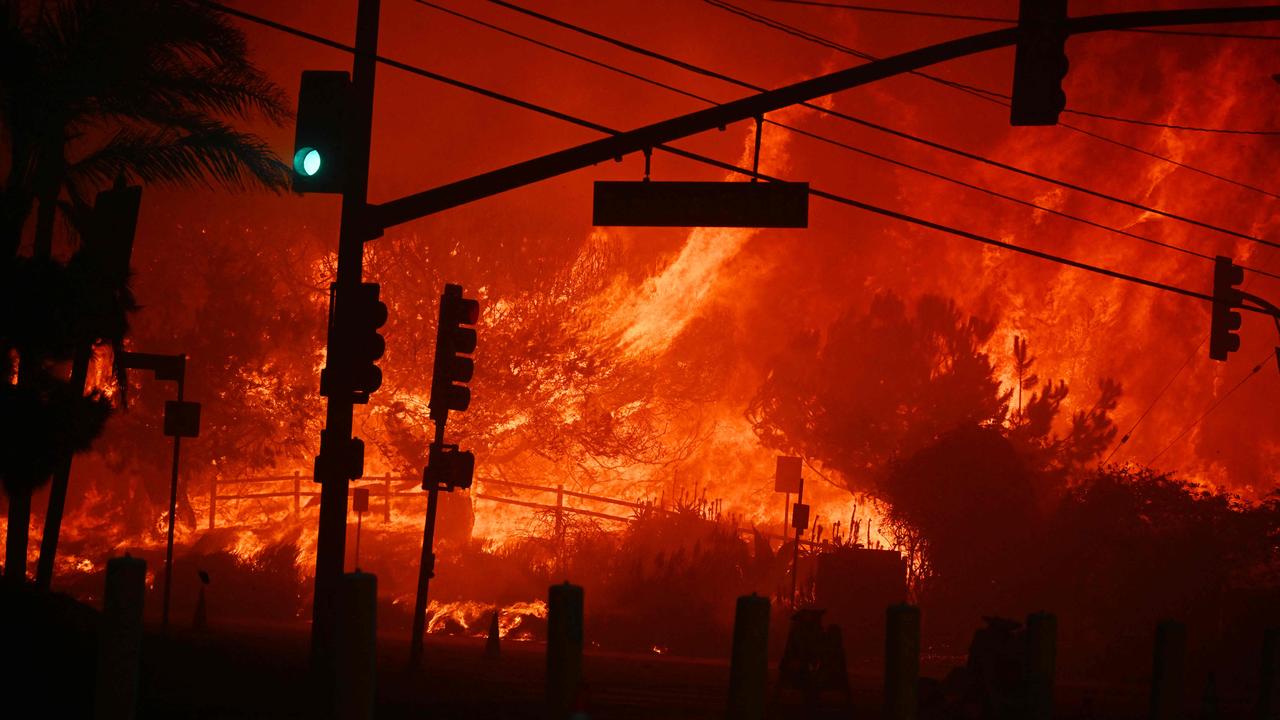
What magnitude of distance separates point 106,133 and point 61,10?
4209 mm

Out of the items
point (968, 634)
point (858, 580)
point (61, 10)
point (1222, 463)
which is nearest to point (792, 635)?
point (61, 10)

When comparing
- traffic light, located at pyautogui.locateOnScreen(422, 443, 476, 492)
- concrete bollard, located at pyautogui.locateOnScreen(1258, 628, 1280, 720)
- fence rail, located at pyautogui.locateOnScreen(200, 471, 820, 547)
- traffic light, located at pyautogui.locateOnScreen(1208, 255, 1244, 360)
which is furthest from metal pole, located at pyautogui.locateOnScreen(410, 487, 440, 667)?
fence rail, located at pyautogui.locateOnScreen(200, 471, 820, 547)

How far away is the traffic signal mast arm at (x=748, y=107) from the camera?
1080 cm

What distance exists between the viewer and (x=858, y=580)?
2783cm

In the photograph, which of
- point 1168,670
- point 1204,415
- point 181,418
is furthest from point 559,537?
point 1204,415

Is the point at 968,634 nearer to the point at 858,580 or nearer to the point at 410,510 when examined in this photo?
the point at 858,580

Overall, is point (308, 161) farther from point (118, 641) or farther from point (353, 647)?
point (353, 647)

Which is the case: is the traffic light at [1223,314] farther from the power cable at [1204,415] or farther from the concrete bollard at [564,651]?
the power cable at [1204,415]

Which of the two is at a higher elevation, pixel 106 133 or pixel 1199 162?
pixel 1199 162

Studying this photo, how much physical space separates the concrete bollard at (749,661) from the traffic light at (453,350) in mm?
7874

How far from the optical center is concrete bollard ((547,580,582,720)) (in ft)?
28.9

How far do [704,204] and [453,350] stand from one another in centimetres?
604

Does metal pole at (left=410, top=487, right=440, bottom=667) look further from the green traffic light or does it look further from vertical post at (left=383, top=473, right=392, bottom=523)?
vertical post at (left=383, top=473, right=392, bottom=523)

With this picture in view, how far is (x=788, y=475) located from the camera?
29.9m
